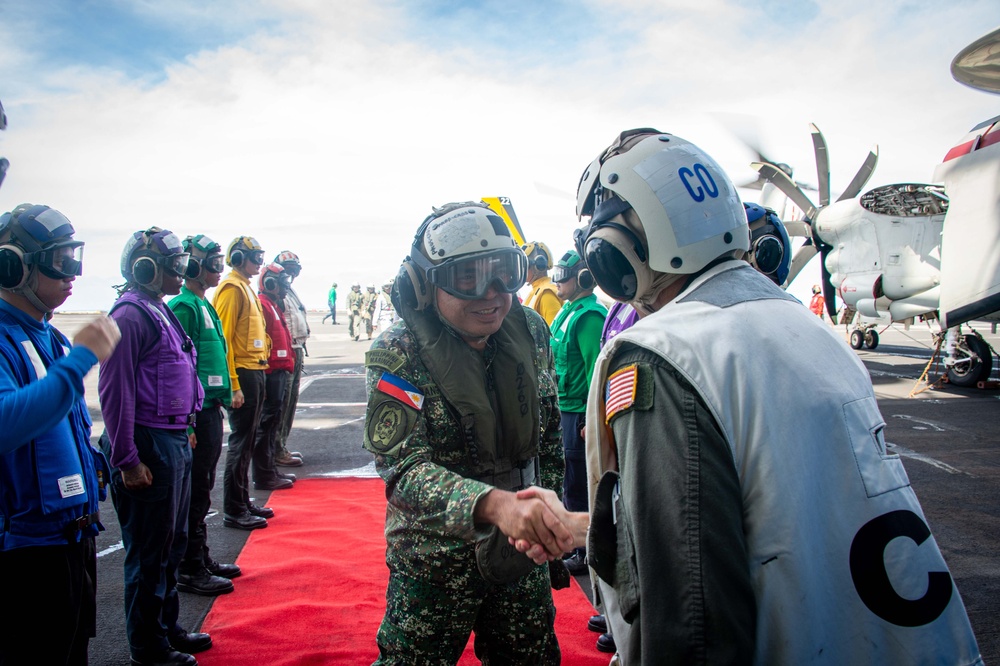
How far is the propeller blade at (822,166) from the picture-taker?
2088cm

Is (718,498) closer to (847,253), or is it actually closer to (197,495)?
(197,495)

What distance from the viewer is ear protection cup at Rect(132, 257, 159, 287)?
12.1ft

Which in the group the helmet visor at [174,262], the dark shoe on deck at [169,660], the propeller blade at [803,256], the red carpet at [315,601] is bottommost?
the red carpet at [315,601]

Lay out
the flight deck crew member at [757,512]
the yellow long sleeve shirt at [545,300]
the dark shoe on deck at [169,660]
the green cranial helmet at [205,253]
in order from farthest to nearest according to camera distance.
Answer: the yellow long sleeve shirt at [545,300] < the green cranial helmet at [205,253] < the dark shoe on deck at [169,660] < the flight deck crew member at [757,512]

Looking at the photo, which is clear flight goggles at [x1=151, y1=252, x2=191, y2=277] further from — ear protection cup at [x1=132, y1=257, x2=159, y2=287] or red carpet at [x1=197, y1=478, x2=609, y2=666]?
red carpet at [x1=197, y1=478, x2=609, y2=666]

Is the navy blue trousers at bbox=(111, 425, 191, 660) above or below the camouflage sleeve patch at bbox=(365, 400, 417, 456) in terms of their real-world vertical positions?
below

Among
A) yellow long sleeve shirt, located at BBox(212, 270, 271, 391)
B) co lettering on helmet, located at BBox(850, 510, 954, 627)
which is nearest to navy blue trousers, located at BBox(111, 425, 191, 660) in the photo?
yellow long sleeve shirt, located at BBox(212, 270, 271, 391)

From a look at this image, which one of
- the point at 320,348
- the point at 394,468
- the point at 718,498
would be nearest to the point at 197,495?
the point at 394,468

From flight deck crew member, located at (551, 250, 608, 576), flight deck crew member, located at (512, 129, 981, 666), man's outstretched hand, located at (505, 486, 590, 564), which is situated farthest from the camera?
flight deck crew member, located at (551, 250, 608, 576)

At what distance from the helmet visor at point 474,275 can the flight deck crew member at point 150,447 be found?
214cm

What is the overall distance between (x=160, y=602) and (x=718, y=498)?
3423mm

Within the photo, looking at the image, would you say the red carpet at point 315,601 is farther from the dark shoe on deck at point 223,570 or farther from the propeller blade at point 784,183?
the propeller blade at point 784,183

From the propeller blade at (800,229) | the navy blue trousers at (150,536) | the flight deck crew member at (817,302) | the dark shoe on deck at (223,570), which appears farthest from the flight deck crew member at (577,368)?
the flight deck crew member at (817,302)

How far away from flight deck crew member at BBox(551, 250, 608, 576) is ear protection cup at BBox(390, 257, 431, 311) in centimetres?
264
